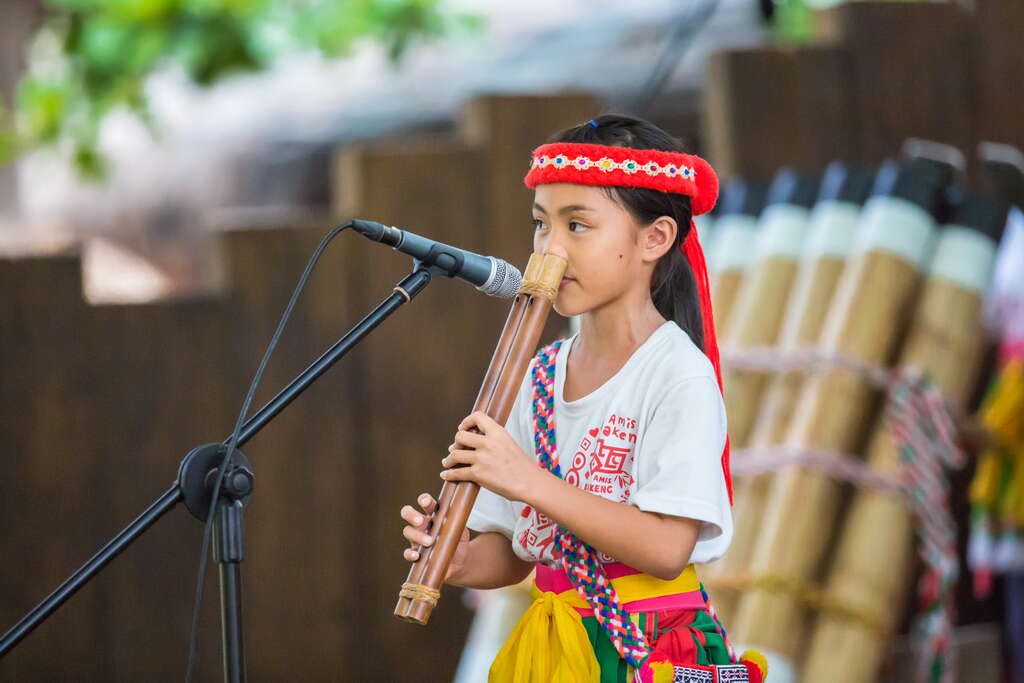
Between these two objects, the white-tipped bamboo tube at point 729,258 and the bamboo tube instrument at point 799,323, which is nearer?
the bamboo tube instrument at point 799,323

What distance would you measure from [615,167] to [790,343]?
996mm

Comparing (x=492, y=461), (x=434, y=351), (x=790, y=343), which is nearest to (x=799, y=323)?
(x=790, y=343)

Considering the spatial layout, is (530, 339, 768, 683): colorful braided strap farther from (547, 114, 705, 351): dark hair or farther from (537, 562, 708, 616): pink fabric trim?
(547, 114, 705, 351): dark hair

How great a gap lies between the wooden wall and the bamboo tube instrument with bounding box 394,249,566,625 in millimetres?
1253

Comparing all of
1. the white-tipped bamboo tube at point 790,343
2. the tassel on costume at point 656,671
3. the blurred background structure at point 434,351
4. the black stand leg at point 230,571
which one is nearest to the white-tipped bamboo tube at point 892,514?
the blurred background structure at point 434,351

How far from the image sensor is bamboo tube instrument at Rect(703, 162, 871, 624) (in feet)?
6.80

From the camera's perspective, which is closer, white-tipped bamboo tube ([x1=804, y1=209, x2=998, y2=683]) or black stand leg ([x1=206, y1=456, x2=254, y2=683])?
black stand leg ([x1=206, y1=456, x2=254, y2=683])

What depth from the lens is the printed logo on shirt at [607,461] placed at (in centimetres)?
127

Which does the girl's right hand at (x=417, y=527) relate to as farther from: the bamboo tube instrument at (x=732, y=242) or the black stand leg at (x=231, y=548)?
the bamboo tube instrument at (x=732, y=242)

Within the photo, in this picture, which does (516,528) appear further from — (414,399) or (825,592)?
(414,399)

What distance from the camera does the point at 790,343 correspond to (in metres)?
2.18

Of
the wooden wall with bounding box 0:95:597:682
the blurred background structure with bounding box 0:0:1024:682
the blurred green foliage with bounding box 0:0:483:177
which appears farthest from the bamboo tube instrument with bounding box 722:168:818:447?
the blurred green foliage with bounding box 0:0:483:177

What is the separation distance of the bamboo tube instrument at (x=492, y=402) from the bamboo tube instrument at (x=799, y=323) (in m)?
0.93

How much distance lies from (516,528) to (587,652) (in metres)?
0.16
